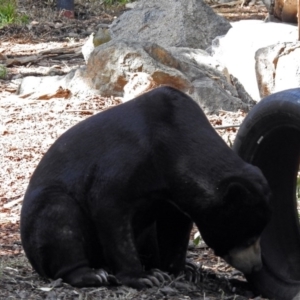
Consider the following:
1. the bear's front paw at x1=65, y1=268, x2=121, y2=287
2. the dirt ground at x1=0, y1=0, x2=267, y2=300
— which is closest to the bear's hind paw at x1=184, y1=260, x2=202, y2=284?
the dirt ground at x1=0, y1=0, x2=267, y2=300

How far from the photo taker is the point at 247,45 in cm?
1095

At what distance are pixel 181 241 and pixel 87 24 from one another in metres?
12.2

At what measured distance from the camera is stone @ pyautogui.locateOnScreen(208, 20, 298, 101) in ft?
35.3

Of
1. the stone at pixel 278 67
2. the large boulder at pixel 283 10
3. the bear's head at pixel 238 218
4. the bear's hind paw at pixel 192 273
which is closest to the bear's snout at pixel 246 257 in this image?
the bear's head at pixel 238 218

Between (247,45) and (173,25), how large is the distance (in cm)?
175

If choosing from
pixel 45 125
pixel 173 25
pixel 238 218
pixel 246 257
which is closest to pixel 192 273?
pixel 246 257

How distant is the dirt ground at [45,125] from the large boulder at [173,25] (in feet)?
3.62

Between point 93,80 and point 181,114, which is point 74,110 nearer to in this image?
point 93,80

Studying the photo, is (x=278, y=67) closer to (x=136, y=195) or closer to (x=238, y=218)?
(x=238, y=218)

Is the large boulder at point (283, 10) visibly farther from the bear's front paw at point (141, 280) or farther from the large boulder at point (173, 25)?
the bear's front paw at point (141, 280)

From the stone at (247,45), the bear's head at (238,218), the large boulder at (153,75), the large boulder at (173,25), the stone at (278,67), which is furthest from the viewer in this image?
the large boulder at (173,25)

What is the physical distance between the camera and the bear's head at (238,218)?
15.4 feet

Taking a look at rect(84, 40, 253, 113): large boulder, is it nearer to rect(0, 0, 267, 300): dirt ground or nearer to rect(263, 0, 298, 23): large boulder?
rect(0, 0, 267, 300): dirt ground

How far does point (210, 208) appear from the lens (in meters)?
4.76
